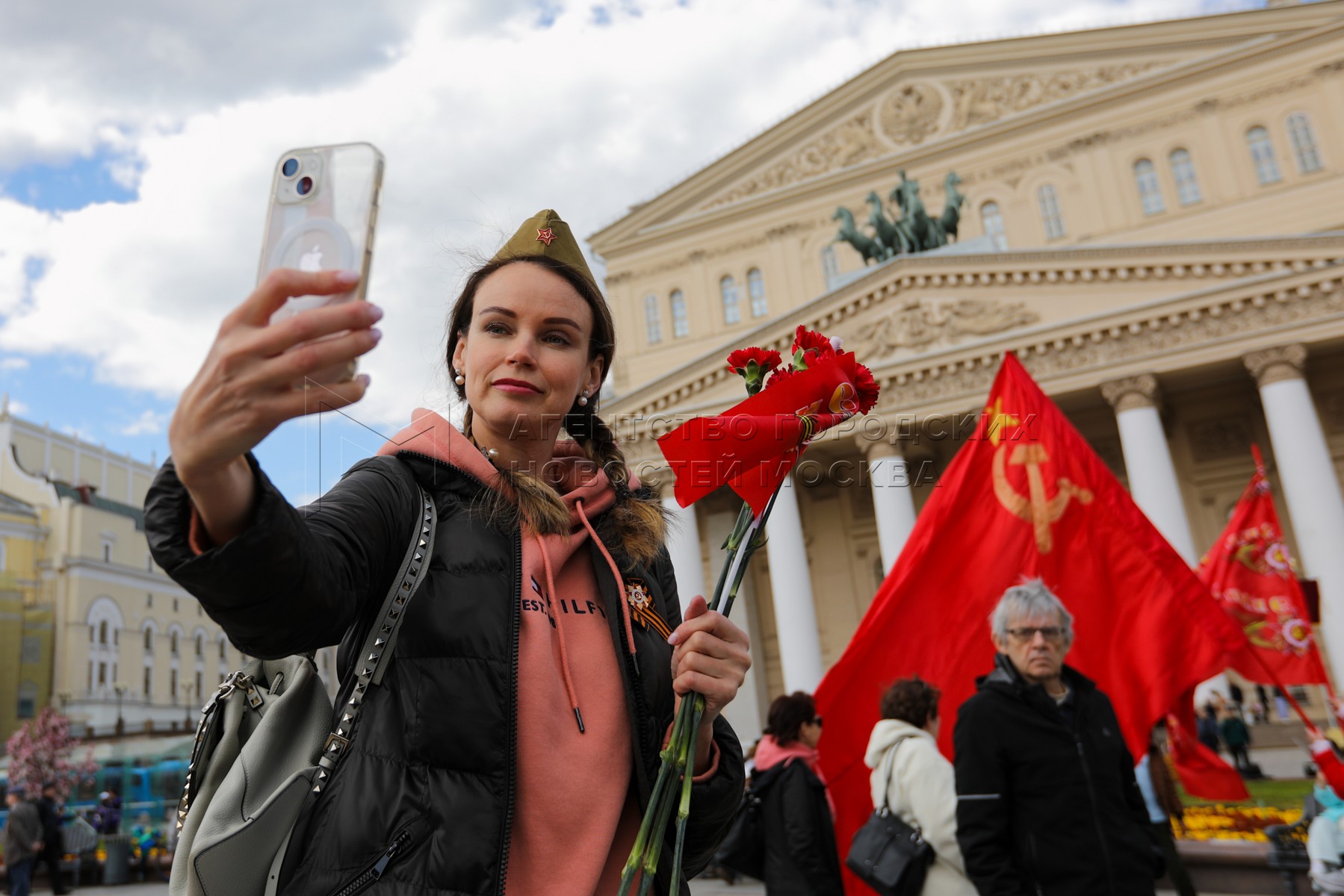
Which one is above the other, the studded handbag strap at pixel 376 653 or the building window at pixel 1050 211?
the building window at pixel 1050 211

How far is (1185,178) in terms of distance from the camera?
27.1m

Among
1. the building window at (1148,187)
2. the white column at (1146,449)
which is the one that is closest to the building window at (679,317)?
the building window at (1148,187)

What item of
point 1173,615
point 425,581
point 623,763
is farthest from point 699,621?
point 1173,615

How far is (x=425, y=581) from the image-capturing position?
1.32 metres

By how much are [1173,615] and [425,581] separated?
17.6 ft

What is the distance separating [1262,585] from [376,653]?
9443 millimetres

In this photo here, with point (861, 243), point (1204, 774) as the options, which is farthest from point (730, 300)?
point (1204, 774)

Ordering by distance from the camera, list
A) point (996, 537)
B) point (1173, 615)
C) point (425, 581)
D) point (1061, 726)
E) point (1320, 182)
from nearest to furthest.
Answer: point (425, 581)
point (1061, 726)
point (1173, 615)
point (996, 537)
point (1320, 182)

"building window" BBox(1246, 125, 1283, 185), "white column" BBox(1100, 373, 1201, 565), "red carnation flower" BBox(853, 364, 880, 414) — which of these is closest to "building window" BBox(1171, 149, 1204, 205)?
"building window" BBox(1246, 125, 1283, 185)

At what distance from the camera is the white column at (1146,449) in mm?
18000

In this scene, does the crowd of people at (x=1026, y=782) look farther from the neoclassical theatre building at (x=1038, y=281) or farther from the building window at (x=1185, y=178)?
the building window at (x=1185, y=178)

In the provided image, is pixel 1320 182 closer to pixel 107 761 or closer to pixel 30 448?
pixel 107 761

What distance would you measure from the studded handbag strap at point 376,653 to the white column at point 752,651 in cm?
2114

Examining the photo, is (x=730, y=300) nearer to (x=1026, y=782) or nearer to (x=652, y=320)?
(x=652, y=320)
